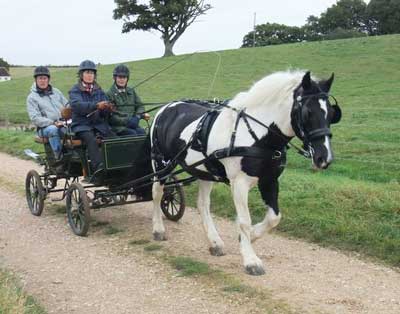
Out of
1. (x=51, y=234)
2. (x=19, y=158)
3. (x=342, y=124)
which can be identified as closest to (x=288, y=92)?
(x=51, y=234)

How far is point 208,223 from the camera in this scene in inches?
257

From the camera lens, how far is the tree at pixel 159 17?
176 ft

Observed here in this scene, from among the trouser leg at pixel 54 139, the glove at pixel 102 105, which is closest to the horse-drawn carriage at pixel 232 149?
the trouser leg at pixel 54 139

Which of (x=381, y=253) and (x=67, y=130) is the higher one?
(x=67, y=130)

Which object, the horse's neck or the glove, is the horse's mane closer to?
the horse's neck

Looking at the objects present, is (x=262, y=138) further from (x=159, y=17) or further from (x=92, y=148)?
(x=159, y=17)

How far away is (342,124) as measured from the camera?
14281mm

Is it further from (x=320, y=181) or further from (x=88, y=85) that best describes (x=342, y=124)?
(x=88, y=85)

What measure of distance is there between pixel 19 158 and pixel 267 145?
1107 cm

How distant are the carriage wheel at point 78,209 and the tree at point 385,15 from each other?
63.2 m

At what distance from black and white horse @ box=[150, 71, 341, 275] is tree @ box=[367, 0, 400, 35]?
63828 mm

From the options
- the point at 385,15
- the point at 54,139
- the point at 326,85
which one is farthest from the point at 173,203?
the point at 385,15

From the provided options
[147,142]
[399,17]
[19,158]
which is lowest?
[19,158]

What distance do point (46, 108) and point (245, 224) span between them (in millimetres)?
4344
